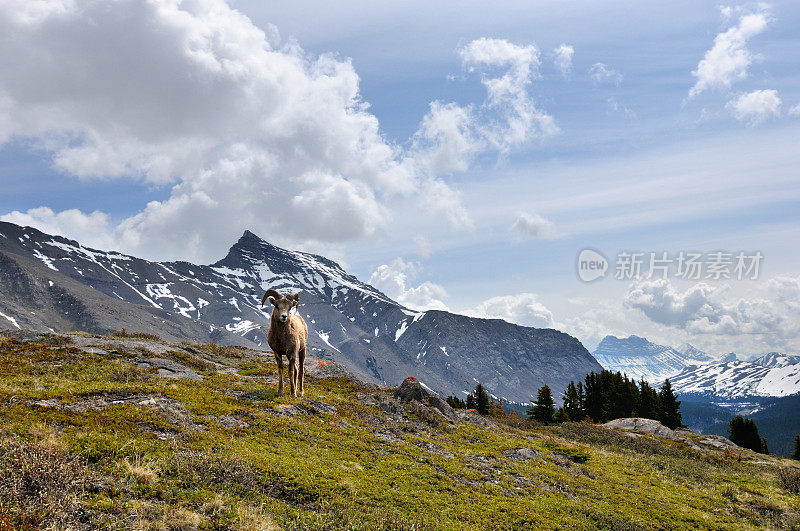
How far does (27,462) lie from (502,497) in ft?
45.6

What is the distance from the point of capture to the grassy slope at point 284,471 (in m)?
9.05

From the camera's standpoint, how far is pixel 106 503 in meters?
8.59

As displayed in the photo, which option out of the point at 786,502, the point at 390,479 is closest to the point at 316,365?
the point at 390,479

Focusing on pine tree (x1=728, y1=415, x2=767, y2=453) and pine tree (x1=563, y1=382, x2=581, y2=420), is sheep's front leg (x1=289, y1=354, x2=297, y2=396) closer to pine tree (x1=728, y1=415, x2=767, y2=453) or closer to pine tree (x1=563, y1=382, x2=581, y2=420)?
pine tree (x1=563, y1=382, x2=581, y2=420)

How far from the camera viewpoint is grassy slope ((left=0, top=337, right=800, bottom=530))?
9047 mm

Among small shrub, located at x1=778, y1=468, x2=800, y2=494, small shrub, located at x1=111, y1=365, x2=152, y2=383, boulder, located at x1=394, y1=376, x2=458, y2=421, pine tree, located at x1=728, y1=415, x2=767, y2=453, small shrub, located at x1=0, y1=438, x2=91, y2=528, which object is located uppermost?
small shrub, located at x1=0, y1=438, x2=91, y2=528

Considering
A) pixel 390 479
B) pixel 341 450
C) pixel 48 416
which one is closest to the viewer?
pixel 48 416

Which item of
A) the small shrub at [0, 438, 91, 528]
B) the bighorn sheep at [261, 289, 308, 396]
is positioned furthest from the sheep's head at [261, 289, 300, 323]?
the small shrub at [0, 438, 91, 528]

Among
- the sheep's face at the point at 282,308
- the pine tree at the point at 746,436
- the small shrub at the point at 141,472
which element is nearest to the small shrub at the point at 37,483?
the small shrub at the point at 141,472

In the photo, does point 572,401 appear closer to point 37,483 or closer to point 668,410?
point 668,410

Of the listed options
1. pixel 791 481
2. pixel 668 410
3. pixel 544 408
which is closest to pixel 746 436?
pixel 668 410

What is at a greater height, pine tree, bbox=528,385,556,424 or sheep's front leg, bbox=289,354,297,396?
sheep's front leg, bbox=289,354,297,396

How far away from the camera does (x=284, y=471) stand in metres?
12.2

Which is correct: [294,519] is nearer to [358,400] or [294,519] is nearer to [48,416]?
[48,416]
